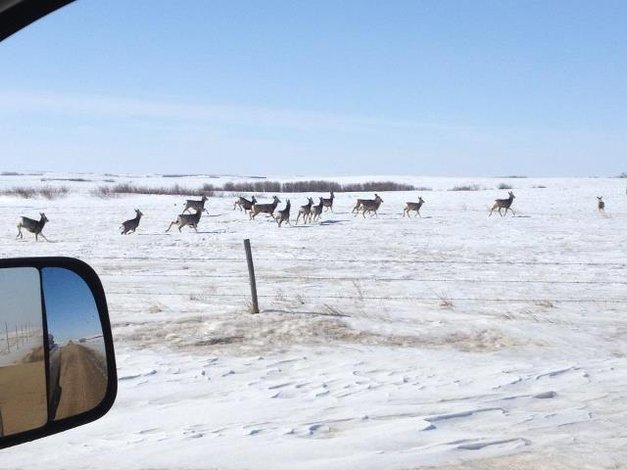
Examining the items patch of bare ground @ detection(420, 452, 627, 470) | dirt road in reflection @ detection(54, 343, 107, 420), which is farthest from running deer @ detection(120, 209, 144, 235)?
dirt road in reflection @ detection(54, 343, 107, 420)

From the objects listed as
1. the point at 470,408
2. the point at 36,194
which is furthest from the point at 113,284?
the point at 36,194

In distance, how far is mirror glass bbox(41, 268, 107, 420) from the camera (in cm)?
214

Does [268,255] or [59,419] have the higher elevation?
[59,419]

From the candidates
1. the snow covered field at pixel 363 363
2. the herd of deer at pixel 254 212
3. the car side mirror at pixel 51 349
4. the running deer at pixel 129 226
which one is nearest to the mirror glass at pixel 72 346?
the car side mirror at pixel 51 349

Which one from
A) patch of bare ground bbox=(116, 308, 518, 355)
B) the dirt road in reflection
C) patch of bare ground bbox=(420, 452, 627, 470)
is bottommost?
patch of bare ground bbox=(116, 308, 518, 355)

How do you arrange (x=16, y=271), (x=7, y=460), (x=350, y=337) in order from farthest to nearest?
(x=350, y=337) → (x=7, y=460) → (x=16, y=271)

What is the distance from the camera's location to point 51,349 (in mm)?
2123

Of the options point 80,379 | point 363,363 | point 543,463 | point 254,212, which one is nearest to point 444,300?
point 363,363

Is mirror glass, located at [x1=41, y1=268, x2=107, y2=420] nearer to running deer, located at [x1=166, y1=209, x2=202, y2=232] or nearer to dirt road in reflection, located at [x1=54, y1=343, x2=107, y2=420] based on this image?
dirt road in reflection, located at [x1=54, y1=343, x2=107, y2=420]

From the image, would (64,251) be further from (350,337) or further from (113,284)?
(350,337)

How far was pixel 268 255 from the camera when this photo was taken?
2033cm

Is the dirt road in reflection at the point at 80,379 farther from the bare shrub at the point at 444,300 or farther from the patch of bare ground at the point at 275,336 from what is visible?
the bare shrub at the point at 444,300

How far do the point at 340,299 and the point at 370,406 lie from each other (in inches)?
243

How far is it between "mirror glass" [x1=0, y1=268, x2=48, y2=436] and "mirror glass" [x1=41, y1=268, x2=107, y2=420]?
0.10 feet
